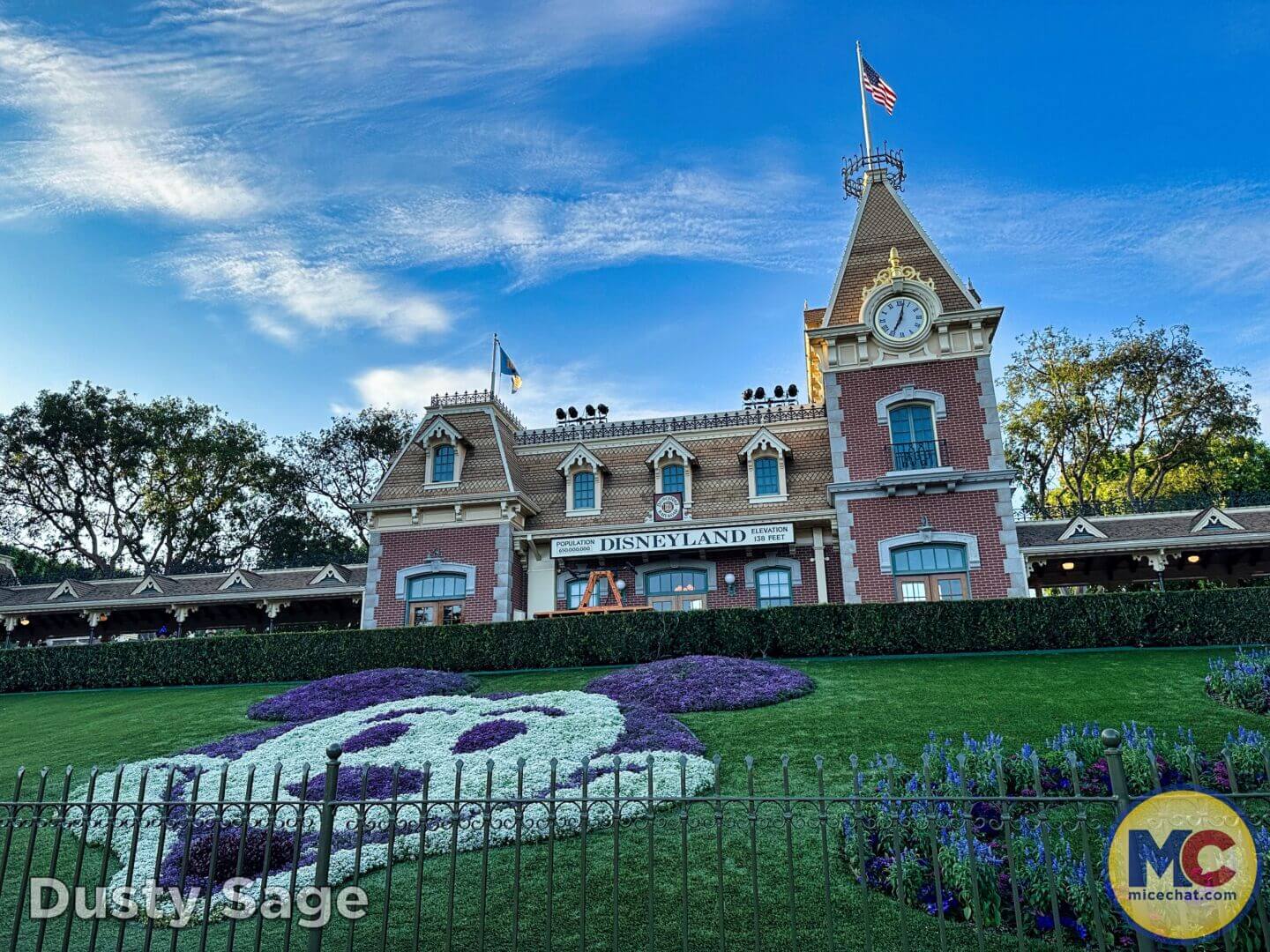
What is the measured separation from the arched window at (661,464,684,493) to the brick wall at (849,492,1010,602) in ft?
18.5

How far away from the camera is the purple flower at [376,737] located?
11.0 m

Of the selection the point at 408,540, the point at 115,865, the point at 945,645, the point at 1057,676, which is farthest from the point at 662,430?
the point at 115,865

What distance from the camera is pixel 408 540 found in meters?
25.2

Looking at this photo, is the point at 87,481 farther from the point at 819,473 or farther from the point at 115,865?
the point at 115,865

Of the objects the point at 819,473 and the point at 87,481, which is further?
the point at 87,481

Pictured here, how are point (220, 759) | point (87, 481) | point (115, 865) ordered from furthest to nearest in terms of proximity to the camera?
point (87, 481)
point (220, 759)
point (115, 865)

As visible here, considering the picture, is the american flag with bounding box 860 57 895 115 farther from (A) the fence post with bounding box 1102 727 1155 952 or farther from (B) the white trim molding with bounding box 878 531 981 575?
(A) the fence post with bounding box 1102 727 1155 952

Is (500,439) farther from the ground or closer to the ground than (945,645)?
farther from the ground

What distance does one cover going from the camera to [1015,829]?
697 cm

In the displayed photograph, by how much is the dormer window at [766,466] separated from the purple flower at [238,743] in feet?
50.5

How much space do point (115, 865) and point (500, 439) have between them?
1922cm

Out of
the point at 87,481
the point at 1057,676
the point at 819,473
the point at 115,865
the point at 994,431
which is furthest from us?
the point at 87,481

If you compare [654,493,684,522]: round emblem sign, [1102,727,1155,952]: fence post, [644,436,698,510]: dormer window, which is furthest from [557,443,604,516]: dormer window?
[1102,727,1155,952]: fence post

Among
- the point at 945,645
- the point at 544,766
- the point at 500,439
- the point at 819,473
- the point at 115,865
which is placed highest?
the point at 500,439
